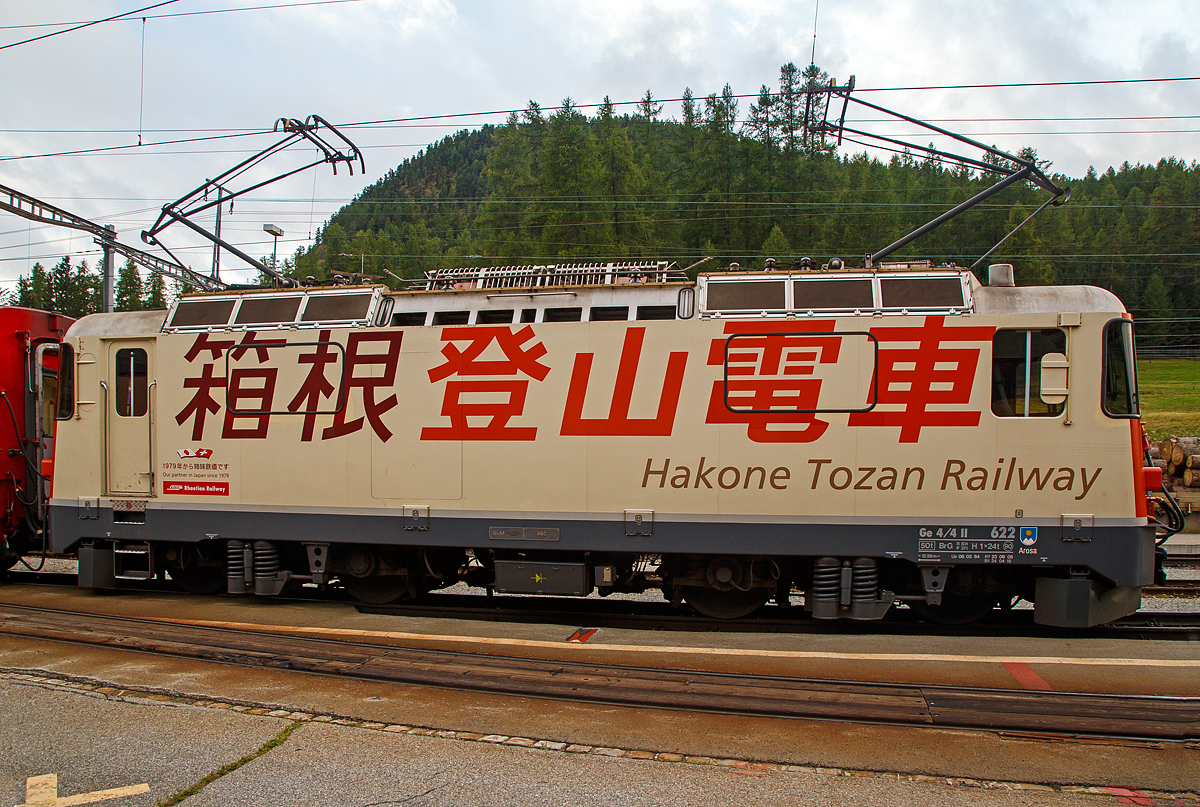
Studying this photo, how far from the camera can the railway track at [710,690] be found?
5250mm

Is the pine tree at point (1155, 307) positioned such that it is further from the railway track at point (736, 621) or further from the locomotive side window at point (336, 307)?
the locomotive side window at point (336, 307)

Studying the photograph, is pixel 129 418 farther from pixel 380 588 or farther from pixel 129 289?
pixel 129 289

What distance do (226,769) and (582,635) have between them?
12.8ft

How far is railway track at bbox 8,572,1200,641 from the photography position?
7.73m

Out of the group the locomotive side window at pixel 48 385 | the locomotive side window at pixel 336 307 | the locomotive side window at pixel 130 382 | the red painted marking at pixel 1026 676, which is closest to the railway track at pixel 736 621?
the red painted marking at pixel 1026 676

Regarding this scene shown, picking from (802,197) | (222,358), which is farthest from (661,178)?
(222,358)

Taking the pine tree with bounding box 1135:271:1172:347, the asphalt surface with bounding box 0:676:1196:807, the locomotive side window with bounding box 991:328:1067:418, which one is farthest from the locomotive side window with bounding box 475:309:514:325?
the pine tree with bounding box 1135:271:1172:347

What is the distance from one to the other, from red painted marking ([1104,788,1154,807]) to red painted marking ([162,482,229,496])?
875cm

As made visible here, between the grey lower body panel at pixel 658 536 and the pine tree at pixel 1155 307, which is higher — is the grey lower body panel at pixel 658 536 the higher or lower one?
the lower one

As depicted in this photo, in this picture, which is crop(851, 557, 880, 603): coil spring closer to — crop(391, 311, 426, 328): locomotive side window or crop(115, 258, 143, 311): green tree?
crop(391, 311, 426, 328): locomotive side window

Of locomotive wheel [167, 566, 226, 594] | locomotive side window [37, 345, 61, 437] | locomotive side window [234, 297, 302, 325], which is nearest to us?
locomotive side window [234, 297, 302, 325]

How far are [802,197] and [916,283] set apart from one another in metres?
46.0

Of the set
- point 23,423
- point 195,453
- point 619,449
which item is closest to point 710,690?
point 619,449

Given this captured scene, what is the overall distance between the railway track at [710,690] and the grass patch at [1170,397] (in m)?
18.8
